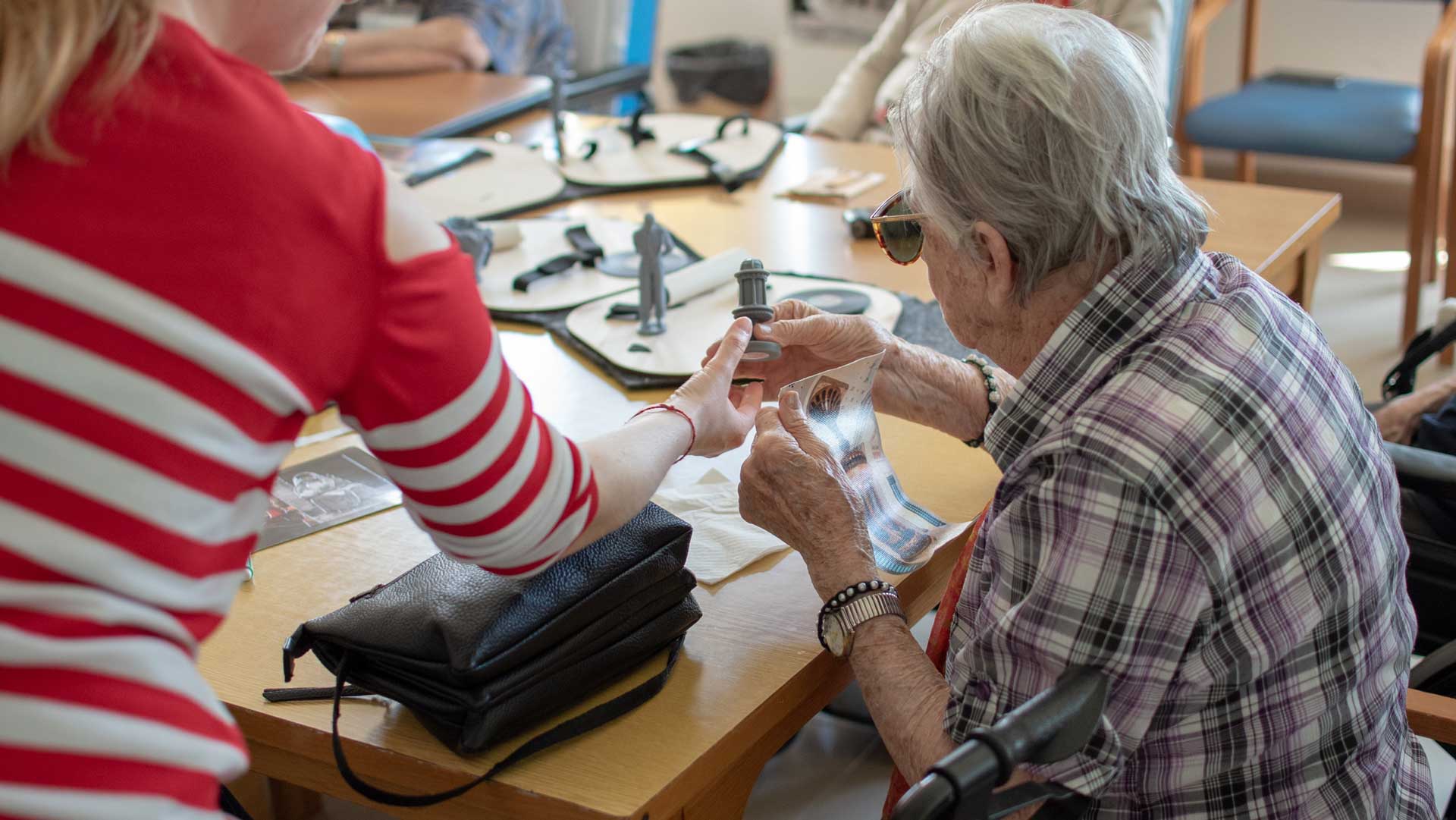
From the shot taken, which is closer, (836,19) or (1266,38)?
(1266,38)

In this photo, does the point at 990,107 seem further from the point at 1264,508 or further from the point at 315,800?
the point at 315,800

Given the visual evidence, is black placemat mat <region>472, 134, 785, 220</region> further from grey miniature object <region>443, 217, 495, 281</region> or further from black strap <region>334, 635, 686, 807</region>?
black strap <region>334, 635, 686, 807</region>

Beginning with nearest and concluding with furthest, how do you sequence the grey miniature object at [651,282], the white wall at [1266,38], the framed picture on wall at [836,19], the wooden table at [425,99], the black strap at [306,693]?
the black strap at [306,693] → the grey miniature object at [651,282] → the wooden table at [425,99] → the white wall at [1266,38] → the framed picture on wall at [836,19]

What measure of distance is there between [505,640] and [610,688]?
0.40 ft

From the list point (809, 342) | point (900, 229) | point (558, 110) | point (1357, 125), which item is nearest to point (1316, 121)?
point (1357, 125)

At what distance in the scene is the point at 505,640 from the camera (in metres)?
0.99

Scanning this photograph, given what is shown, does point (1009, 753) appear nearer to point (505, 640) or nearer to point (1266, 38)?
point (505, 640)

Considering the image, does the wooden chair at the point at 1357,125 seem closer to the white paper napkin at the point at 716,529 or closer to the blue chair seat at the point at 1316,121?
the blue chair seat at the point at 1316,121

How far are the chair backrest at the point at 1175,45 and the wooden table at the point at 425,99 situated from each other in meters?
1.53

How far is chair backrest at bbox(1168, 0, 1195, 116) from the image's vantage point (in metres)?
3.13

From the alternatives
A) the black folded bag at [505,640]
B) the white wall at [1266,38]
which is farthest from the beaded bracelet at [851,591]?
the white wall at [1266,38]

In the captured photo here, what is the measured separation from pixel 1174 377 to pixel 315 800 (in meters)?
1.64

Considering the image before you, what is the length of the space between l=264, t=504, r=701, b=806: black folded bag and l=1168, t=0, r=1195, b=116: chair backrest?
237cm

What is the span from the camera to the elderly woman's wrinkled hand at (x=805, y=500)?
1.18m
